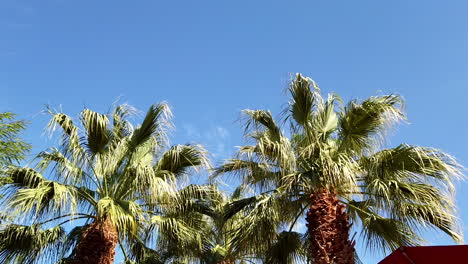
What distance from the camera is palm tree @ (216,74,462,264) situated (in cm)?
800

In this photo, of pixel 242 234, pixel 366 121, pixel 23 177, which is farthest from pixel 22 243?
pixel 366 121

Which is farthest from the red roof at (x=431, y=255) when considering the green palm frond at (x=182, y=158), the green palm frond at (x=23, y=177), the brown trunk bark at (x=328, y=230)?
the green palm frond at (x=23, y=177)

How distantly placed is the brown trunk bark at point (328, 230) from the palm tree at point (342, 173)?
0.05ft

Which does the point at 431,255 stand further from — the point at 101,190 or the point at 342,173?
the point at 101,190

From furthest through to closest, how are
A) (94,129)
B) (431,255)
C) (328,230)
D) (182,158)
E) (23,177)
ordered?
1. (182,158)
2. (94,129)
3. (23,177)
4. (328,230)
5. (431,255)

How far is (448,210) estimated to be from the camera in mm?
8016

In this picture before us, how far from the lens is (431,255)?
5418mm

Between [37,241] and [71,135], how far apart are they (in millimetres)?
2139

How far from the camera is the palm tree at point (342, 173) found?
8.00 metres

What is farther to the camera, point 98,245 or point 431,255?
point 98,245

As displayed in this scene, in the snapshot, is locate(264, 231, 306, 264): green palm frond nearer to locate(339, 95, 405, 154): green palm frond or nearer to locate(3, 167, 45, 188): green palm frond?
locate(339, 95, 405, 154): green palm frond

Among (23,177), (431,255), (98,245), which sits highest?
(23,177)

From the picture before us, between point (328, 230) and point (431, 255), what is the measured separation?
2524 mm

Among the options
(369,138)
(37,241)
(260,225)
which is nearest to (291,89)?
(369,138)
